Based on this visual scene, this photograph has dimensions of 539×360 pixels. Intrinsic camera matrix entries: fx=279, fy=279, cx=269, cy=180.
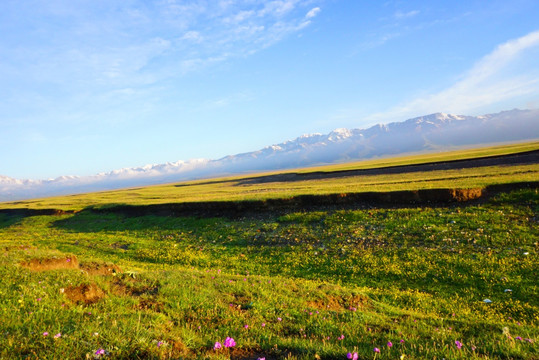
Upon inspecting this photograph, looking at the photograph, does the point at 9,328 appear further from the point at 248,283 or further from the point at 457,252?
the point at 457,252

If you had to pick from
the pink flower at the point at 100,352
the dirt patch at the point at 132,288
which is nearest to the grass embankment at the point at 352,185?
the dirt patch at the point at 132,288

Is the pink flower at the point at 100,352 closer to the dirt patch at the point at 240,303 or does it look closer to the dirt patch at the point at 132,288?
the dirt patch at the point at 240,303

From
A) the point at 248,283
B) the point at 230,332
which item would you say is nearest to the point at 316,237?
the point at 248,283

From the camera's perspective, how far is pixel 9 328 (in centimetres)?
572

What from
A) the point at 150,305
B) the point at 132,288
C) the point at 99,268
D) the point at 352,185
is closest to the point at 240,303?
the point at 150,305

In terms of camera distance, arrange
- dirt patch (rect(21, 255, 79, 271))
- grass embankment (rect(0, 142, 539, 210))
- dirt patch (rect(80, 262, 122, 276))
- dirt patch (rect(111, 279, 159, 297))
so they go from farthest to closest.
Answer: grass embankment (rect(0, 142, 539, 210)), dirt patch (rect(80, 262, 122, 276)), dirt patch (rect(21, 255, 79, 271)), dirt patch (rect(111, 279, 159, 297))

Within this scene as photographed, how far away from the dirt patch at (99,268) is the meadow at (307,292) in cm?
7

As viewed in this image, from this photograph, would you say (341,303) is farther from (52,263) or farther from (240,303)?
(52,263)

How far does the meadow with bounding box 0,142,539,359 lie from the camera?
5.48 m

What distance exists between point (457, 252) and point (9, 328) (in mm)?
18935

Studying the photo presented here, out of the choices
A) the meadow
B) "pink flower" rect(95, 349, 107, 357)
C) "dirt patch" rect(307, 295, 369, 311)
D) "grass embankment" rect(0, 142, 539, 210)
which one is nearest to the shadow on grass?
"grass embankment" rect(0, 142, 539, 210)

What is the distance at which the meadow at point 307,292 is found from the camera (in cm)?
548

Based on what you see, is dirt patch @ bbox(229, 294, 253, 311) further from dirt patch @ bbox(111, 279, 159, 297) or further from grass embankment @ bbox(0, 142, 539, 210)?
grass embankment @ bbox(0, 142, 539, 210)

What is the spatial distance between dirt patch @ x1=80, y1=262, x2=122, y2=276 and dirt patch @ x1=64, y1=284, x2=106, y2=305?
2.36 meters
